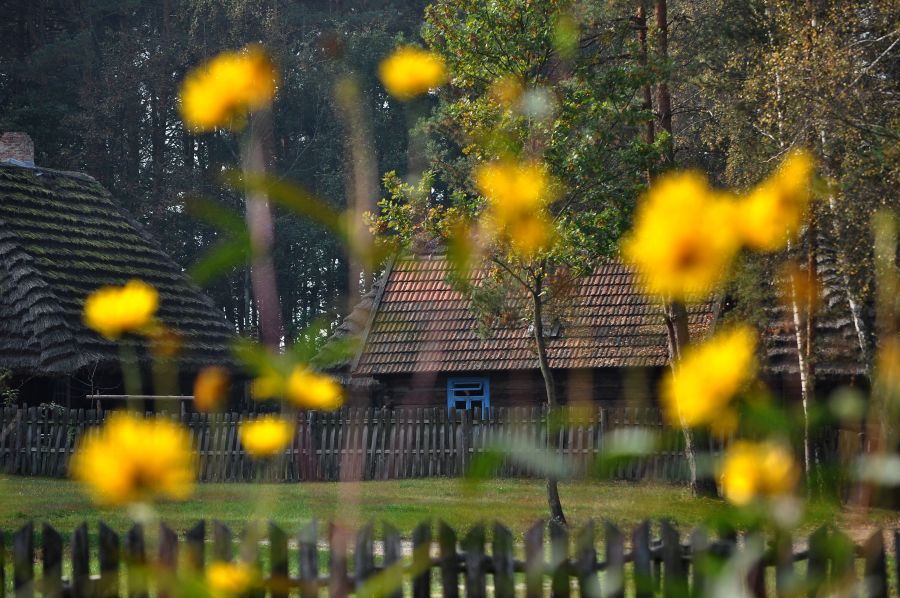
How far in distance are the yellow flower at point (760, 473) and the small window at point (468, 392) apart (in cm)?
2130

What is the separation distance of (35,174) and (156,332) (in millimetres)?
22938

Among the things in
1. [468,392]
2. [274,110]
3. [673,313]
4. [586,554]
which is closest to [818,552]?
[586,554]

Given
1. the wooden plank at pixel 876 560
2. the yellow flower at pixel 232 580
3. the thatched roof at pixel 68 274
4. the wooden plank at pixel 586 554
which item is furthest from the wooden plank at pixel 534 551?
the thatched roof at pixel 68 274

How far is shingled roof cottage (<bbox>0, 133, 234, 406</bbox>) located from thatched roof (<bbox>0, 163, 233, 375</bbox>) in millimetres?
19

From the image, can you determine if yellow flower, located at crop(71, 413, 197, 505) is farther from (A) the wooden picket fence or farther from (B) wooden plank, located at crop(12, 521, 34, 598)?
(A) the wooden picket fence

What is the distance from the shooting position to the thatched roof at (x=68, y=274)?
2012 cm

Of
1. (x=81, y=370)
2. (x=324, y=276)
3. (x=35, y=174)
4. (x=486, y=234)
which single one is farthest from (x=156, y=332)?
(x=324, y=276)

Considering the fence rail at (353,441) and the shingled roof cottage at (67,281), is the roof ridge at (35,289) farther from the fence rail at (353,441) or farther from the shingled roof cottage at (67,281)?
the fence rail at (353,441)

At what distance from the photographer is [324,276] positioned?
41.8 meters

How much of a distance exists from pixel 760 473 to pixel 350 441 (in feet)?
59.3

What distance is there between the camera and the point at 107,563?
486 cm

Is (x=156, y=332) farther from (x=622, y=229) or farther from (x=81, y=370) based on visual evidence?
(x=81, y=370)

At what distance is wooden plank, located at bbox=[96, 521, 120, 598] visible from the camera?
15.6ft

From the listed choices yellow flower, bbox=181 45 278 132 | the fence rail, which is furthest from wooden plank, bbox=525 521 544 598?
the fence rail
